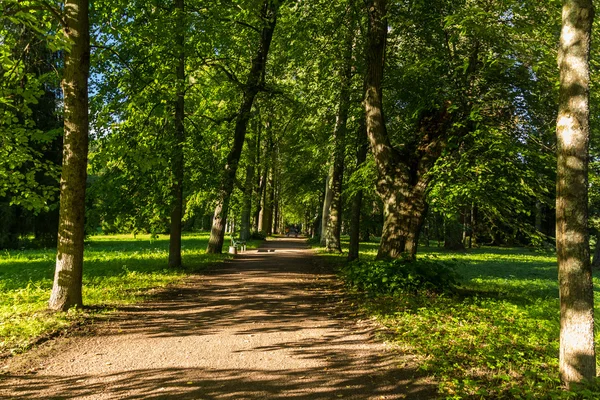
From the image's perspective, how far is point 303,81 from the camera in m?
17.5

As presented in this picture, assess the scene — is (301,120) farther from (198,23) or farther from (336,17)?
(198,23)

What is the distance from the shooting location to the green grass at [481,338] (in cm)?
445

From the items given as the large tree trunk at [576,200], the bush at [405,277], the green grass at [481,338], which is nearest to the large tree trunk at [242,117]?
the bush at [405,277]

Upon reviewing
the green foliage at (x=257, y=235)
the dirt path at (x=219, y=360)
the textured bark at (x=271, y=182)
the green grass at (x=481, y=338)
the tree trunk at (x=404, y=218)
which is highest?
the textured bark at (x=271, y=182)

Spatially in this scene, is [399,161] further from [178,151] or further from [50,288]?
[50,288]

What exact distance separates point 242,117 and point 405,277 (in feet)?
28.8

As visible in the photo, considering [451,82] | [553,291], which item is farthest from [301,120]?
[553,291]

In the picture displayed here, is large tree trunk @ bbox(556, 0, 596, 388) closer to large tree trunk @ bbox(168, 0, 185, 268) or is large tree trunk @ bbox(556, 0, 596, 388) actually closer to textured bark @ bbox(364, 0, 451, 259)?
textured bark @ bbox(364, 0, 451, 259)

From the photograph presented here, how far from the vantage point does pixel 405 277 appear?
9.53m

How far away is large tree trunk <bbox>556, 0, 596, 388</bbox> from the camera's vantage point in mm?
Result: 4211

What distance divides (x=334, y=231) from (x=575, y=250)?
59.4ft

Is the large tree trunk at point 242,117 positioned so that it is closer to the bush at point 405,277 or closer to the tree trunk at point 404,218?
the tree trunk at point 404,218

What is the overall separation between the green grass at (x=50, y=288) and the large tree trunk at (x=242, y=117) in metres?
1.74

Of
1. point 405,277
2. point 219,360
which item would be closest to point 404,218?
point 405,277
